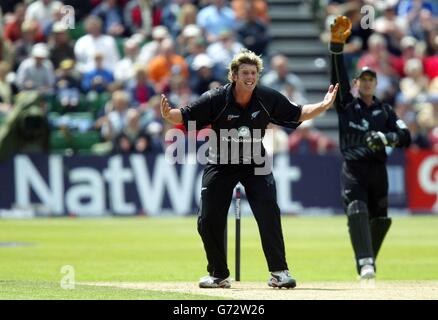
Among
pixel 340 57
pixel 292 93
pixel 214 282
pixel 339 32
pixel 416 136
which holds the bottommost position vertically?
pixel 214 282

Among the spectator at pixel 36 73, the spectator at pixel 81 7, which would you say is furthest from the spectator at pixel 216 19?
the spectator at pixel 36 73

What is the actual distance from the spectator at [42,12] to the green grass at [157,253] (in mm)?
5046

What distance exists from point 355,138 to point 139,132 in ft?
37.4

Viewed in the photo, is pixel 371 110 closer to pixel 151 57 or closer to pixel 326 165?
pixel 326 165

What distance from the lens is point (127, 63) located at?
26625 millimetres

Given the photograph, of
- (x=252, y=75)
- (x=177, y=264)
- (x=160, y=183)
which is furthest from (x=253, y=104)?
(x=160, y=183)

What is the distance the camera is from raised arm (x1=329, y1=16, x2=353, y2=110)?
14000 millimetres

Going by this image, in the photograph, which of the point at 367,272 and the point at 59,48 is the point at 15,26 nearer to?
the point at 59,48

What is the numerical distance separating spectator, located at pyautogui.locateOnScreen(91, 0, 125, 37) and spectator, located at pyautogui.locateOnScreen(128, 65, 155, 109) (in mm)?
1888

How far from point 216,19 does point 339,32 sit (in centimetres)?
1414

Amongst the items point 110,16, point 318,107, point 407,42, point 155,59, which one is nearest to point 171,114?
point 318,107

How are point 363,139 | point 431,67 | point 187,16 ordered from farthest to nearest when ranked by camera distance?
point 431,67
point 187,16
point 363,139

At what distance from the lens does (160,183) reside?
24.7 meters

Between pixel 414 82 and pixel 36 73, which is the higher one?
pixel 36 73
